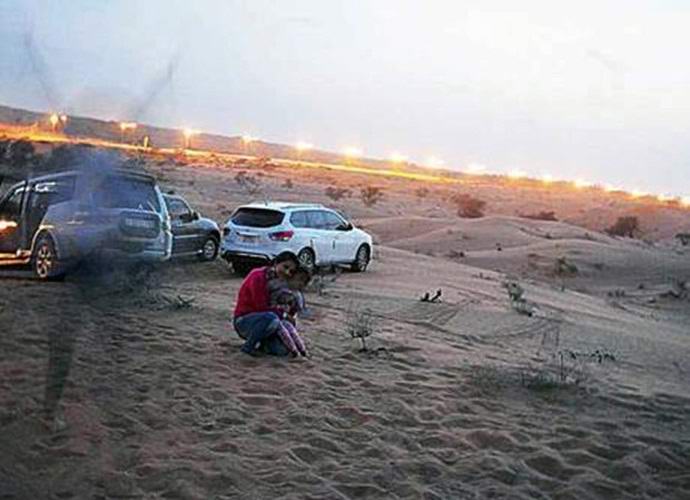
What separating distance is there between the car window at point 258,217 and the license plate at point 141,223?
5.83m

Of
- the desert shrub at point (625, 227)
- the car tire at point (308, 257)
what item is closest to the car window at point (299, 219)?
the car tire at point (308, 257)

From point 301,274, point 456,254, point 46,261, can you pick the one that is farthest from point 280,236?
point 456,254

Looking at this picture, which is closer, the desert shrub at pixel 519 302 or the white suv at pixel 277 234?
the desert shrub at pixel 519 302

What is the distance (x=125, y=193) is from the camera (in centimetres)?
1355

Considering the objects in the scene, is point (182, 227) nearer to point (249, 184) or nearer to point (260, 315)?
point (260, 315)

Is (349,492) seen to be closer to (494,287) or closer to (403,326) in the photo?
(403,326)

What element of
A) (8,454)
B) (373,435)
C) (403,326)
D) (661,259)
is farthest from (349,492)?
(661,259)

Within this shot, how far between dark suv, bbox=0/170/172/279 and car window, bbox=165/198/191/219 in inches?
211

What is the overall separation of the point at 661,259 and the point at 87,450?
3166 centimetres

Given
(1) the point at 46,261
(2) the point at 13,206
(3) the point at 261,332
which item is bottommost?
(1) the point at 46,261

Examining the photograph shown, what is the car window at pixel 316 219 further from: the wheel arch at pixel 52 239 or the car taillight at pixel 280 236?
the wheel arch at pixel 52 239

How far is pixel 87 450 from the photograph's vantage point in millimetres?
6676

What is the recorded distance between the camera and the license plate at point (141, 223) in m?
13.7

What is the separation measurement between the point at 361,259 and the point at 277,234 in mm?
4229
